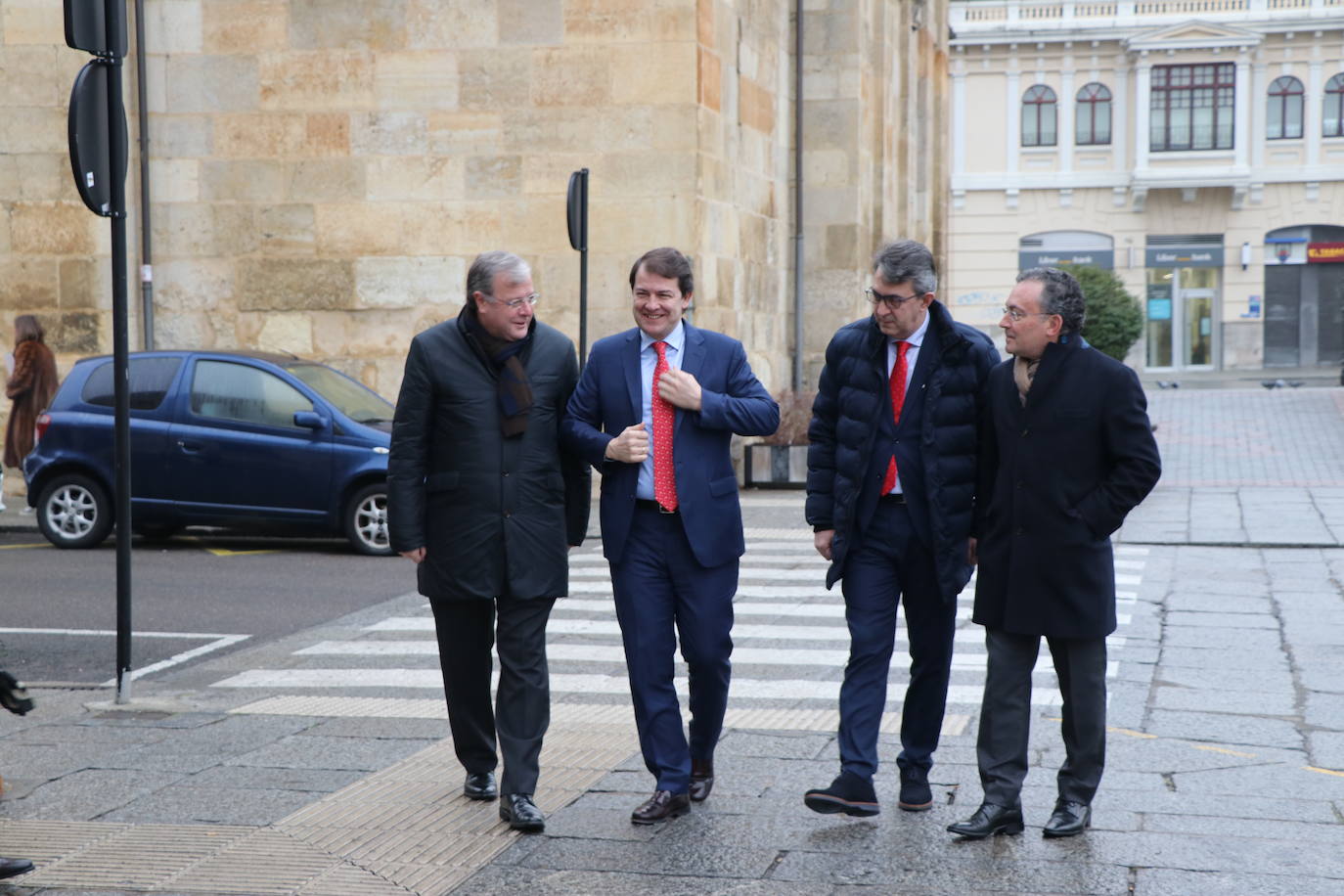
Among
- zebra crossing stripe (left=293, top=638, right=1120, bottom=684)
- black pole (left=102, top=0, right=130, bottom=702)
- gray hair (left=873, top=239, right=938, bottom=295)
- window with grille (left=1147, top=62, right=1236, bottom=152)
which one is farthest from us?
window with grille (left=1147, top=62, right=1236, bottom=152)

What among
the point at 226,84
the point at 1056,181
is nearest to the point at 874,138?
the point at 226,84

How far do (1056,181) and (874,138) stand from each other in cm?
2656

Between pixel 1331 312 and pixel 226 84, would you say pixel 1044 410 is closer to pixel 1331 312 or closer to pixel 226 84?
pixel 226 84

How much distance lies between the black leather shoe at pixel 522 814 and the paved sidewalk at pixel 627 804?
0.05 m

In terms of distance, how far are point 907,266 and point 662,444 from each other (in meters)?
0.98

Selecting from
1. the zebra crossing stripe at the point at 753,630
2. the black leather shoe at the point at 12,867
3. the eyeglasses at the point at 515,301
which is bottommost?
the zebra crossing stripe at the point at 753,630

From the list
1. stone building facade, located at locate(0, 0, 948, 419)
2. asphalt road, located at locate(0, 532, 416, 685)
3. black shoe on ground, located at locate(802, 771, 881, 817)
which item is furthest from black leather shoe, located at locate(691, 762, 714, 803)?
stone building facade, located at locate(0, 0, 948, 419)

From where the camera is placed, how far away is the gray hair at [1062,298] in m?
5.27

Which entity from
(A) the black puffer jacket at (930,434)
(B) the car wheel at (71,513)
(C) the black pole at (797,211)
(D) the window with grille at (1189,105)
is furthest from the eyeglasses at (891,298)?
(D) the window with grille at (1189,105)

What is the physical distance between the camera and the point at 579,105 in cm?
1727

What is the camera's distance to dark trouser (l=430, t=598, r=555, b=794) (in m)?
5.54

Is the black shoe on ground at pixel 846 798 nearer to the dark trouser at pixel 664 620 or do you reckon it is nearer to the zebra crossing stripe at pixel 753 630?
the dark trouser at pixel 664 620

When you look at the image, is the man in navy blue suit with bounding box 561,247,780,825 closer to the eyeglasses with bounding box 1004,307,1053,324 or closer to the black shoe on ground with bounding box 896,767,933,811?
the black shoe on ground with bounding box 896,767,933,811

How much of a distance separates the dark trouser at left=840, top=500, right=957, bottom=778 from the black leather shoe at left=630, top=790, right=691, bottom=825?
54cm
